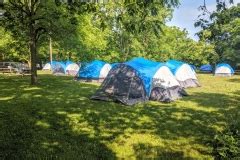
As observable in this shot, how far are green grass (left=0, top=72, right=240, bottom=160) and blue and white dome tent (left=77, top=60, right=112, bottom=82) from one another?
13.4 m

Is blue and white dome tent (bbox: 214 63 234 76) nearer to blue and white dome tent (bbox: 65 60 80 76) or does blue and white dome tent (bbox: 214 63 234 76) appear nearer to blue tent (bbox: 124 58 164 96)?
blue and white dome tent (bbox: 65 60 80 76)

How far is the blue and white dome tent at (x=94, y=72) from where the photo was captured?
30564 millimetres

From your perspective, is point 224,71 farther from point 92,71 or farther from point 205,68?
point 92,71

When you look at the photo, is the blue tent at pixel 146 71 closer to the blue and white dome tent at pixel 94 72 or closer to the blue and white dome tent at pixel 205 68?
the blue and white dome tent at pixel 94 72

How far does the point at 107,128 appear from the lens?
11.1m

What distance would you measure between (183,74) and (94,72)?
8.79m

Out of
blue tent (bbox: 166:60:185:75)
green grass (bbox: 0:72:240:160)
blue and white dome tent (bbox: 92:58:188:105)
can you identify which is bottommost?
green grass (bbox: 0:72:240:160)

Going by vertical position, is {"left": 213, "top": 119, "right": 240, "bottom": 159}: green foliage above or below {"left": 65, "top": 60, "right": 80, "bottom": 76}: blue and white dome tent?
below

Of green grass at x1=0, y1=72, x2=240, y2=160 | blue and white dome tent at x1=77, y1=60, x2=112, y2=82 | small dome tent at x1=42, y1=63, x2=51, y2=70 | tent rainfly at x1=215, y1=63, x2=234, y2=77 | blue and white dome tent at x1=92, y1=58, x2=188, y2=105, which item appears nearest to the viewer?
green grass at x1=0, y1=72, x2=240, y2=160

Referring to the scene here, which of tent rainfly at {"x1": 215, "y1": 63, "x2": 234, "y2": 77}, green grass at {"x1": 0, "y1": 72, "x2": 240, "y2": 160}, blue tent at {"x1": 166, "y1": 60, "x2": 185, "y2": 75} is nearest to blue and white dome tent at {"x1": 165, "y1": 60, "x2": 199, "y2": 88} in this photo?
blue tent at {"x1": 166, "y1": 60, "x2": 185, "y2": 75}

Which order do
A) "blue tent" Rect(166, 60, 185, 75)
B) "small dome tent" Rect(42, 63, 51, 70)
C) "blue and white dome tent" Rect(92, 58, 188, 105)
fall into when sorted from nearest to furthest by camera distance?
"blue and white dome tent" Rect(92, 58, 188, 105)
"blue tent" Rect(166, 60, 185, 75)
"small dome tent" Rect(42, 63, 51, 70)

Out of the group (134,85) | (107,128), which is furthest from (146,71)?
(107,128)

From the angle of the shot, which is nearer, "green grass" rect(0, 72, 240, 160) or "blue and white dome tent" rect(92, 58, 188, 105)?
"green grass" rect(0, 72, 240, 160)

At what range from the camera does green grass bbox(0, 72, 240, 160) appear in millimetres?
8477
